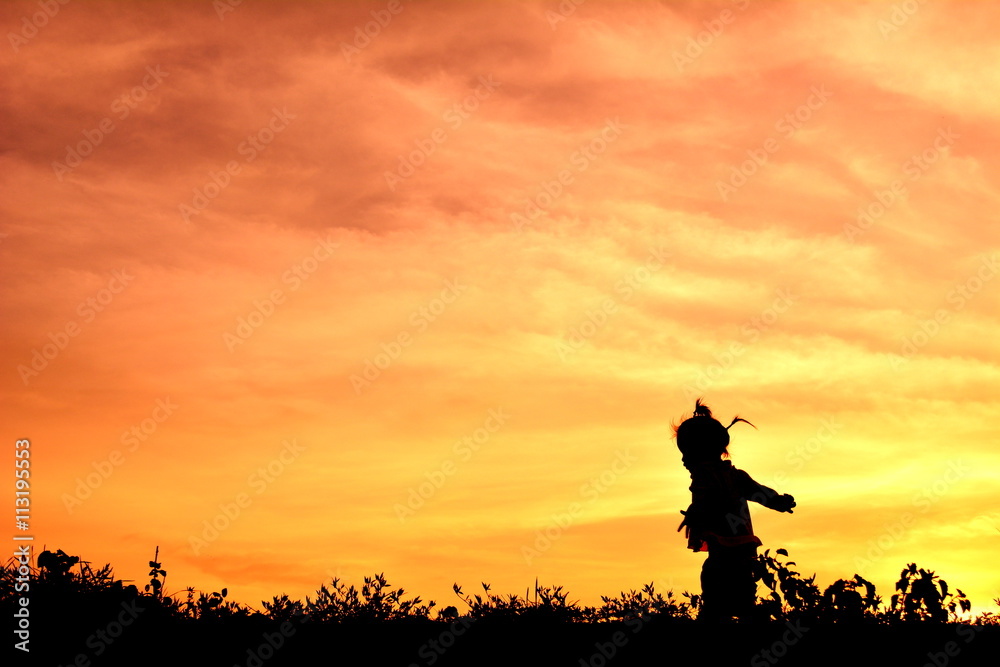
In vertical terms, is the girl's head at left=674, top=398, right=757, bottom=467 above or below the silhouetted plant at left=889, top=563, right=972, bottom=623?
above

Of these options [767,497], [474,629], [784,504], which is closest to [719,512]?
[767,497]

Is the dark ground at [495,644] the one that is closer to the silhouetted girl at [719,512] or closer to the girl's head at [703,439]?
the silhouetted girl at [719,512]

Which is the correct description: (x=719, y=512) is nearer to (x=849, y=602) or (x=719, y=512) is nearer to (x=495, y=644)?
(x=849, y=602)

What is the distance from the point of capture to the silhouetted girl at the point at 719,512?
11.1 metres

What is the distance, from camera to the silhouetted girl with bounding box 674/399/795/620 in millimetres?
11117

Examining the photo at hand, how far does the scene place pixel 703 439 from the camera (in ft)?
39.2

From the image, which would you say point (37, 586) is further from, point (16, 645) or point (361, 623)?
point (361, 623)

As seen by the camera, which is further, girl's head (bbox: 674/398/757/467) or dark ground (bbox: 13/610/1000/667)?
girl's head (bbox: 674/398/757/467)

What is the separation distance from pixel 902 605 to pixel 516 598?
395 centimetres

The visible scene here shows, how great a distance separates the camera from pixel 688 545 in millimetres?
11703

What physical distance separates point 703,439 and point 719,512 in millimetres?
908

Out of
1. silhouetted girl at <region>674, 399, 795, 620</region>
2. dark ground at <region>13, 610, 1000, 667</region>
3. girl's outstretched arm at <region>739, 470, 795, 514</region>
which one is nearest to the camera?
dark ground at <region>13, 610, 1000, 667</region>

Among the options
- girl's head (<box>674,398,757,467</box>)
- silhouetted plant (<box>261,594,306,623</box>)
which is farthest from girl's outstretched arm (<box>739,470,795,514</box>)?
silhouetted plant (<box>261,594,306,623</box>)

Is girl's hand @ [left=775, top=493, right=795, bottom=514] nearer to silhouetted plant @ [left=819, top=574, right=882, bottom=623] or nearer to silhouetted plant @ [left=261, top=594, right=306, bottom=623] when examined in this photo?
silhouetted plant @ [left=819, top=574, right=882, bottom=623]
